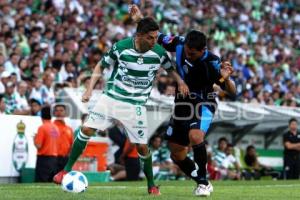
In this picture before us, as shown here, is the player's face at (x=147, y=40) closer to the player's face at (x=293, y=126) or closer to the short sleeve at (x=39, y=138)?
the short sleeve at (x=39, y=138)

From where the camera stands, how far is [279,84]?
30.0 m

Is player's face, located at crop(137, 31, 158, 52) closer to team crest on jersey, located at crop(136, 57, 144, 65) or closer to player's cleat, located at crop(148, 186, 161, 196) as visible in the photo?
team crest on jersey, located at crop(136, 57, 144, 65)

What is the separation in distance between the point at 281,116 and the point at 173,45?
13.1 metres

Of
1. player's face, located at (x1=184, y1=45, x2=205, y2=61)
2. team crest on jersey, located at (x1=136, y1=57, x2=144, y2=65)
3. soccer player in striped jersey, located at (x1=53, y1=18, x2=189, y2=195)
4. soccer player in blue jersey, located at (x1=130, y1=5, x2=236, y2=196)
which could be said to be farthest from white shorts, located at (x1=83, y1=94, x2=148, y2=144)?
player's face, located at (x1=184, y1=45, x2=205, y2=61)

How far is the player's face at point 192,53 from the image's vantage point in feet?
36.9

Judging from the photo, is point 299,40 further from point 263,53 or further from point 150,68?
point 150,68

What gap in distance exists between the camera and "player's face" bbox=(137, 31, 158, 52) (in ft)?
36.3

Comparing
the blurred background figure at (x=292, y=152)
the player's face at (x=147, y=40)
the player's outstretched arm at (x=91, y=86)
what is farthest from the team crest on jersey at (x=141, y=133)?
the blurred background figure at (x=292, y=152)

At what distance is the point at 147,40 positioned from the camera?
1109 centimetres

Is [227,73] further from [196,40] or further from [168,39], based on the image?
[168,39]

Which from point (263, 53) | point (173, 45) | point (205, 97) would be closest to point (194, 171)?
point (205, 97)

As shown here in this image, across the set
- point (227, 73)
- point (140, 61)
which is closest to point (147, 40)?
point (140, 61)

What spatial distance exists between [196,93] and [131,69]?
3.42 feet

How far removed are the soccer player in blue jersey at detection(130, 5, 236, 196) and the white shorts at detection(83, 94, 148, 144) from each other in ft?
2.29
